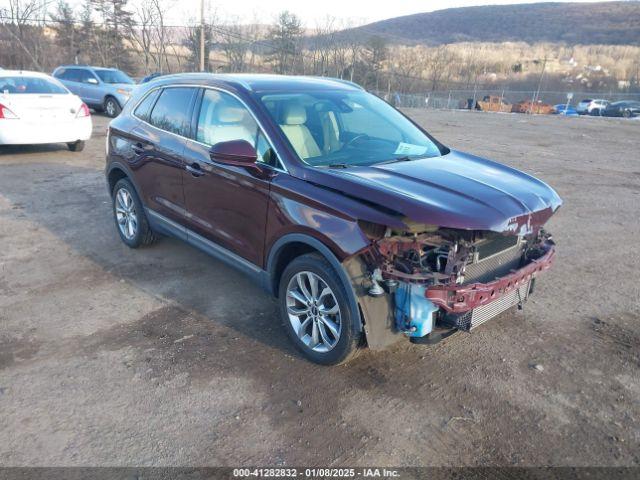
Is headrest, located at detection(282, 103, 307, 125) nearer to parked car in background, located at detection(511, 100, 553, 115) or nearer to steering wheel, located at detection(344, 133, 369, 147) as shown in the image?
steering wheel, located at detection(344, 133, 369, 147)

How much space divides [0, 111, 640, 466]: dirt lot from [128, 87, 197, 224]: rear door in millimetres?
723

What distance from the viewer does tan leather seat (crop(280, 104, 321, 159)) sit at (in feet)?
12.0

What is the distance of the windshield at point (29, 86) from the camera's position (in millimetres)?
9741

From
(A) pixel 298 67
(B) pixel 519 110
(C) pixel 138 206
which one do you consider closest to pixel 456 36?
(A) pixel 298 67

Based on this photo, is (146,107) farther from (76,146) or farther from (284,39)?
(284,39)

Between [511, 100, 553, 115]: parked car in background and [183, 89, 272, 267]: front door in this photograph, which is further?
[511, 100, 553, 115]: parked car in background

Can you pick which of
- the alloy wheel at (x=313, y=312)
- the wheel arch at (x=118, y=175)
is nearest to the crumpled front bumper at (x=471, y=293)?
the alloy wheel at (x=313, y=312)

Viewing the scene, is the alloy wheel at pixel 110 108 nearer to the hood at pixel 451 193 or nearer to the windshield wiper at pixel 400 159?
the windshield wiper at pixel 400 159

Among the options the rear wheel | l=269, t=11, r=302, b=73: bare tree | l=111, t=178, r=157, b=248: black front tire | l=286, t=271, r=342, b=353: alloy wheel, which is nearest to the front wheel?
l=286, t=271, r=342, b=353: alloy wheel

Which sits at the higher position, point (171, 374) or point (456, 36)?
point (456, 36)

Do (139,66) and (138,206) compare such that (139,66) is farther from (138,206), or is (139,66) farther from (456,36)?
(456,36)

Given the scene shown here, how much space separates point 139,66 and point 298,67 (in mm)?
17841

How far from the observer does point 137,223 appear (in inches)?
213

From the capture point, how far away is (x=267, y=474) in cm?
262
